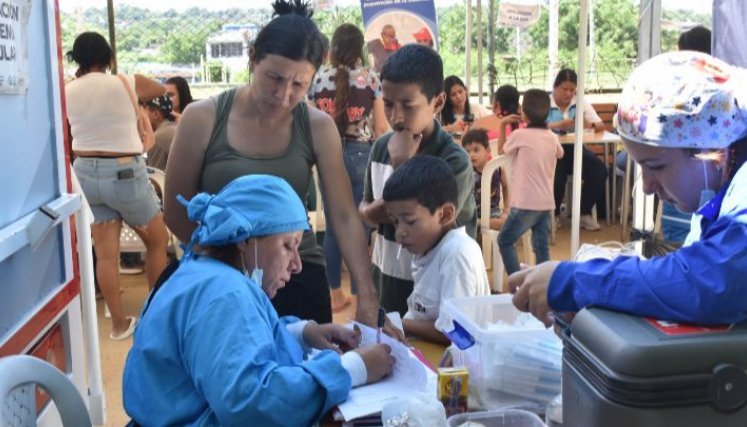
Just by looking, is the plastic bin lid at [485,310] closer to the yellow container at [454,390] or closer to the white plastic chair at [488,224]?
the yellow container at [454,390]

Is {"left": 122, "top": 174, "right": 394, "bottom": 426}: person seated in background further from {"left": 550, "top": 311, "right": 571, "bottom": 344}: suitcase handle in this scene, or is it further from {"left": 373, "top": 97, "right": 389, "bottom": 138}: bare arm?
{"left": 373, "top": 97, "right": 389, "bottom": 138}: bare arm

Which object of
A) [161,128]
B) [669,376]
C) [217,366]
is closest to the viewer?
[669,376]

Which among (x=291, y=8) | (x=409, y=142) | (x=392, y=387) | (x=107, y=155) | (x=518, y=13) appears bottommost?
(x=392, y=387)

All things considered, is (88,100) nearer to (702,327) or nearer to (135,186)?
(135,186)

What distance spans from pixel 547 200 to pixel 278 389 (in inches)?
155

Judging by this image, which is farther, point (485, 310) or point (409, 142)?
point (409, 142)

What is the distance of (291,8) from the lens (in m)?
2.41

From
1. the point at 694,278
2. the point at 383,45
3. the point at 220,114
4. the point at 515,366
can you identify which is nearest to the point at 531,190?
the point at 383,45

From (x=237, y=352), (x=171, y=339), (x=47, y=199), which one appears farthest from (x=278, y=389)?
(x=47, y=199)

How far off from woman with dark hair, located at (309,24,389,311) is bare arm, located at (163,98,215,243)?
101 inches

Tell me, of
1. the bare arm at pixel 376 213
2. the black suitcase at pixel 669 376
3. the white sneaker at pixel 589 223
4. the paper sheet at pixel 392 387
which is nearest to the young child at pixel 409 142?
the bare arm at pixel 376 213

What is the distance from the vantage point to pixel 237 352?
1454 mm

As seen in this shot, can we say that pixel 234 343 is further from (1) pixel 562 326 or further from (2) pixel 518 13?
(2) pixel 518 13

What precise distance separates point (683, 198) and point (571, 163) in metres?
6.27
